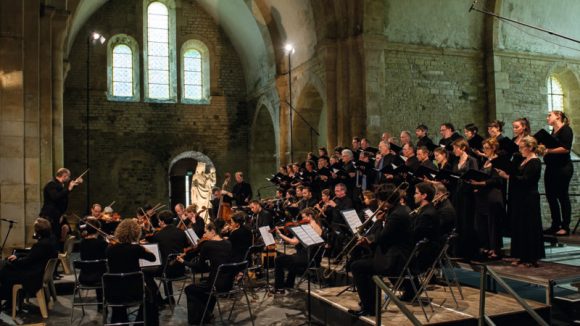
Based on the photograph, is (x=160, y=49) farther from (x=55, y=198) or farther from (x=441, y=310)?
(x=441, y=310)

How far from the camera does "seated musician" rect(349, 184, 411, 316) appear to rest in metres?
6.28

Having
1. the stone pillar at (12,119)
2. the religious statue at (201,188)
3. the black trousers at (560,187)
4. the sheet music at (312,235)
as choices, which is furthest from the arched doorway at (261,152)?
the black trousers at (560,187)

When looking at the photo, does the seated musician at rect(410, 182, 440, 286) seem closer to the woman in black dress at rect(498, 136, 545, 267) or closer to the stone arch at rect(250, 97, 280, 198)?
the woman in black dress at rect(498, 136, 545, 267)

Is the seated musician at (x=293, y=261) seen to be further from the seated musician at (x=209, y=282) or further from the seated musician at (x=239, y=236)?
the seated musician at (x=209, y=282)

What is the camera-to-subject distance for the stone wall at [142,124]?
882 inches

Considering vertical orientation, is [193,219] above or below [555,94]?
below

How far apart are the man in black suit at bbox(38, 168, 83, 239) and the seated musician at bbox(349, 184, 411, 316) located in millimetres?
6056

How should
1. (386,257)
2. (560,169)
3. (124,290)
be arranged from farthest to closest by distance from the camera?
(560,169) < (124,290) < (386,257)

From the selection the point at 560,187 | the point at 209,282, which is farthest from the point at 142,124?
the point at 560,187

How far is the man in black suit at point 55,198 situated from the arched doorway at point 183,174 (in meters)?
13.8

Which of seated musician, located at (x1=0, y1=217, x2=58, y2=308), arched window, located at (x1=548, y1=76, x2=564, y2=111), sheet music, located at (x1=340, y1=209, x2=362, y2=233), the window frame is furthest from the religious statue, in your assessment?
sheet music, located at (x1=340, y1=209, x2=362, y2=233)

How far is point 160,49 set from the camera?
78.6 ft

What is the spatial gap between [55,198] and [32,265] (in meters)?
2.47

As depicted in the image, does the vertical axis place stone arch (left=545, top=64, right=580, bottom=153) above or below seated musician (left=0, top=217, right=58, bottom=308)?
above
